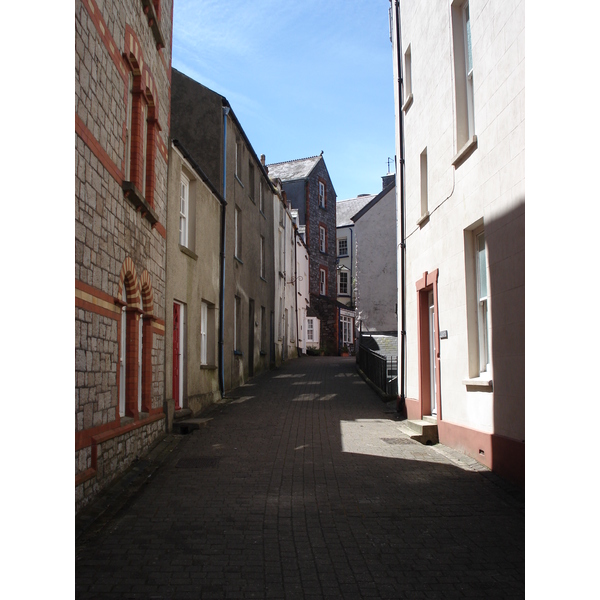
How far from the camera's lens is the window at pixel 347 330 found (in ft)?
144

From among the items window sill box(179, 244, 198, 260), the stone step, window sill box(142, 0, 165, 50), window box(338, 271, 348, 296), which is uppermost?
window sill box(142, 0, 165, 50)

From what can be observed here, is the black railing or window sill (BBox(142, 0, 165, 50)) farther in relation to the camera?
the black railing

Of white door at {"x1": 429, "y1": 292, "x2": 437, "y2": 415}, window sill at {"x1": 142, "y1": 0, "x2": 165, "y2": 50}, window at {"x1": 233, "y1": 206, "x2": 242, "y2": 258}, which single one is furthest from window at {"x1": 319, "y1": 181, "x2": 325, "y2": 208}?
window sill at {"x1": 142, "y1": 0, "x2": 165, "y2": 50}

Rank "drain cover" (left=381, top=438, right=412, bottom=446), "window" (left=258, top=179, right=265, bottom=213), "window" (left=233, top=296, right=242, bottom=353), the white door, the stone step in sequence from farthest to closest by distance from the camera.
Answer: "window" (left=258, top=179, right=265, bottom=213) → "window" (left=233, top=296, right=242, bottom=353) → the white door → the stone step → "drain cover" (left=381, top=438, right=412, bottom=446)

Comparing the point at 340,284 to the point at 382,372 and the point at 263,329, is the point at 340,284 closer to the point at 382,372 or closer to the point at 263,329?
the point at 263,329

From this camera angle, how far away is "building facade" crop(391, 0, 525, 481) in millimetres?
7367

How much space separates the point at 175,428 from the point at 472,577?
7723 mm

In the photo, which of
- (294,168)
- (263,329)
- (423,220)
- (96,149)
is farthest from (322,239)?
(96,149)

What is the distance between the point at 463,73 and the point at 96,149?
575 cm

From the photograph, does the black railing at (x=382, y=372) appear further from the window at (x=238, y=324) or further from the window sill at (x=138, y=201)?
the window sill at (x=138, y=201)

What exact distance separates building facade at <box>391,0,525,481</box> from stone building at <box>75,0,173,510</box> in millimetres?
4696

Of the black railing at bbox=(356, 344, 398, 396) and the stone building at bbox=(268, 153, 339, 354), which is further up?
the stone building at bbox=(268, 153, 339, 354)

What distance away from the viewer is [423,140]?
39.7 feet

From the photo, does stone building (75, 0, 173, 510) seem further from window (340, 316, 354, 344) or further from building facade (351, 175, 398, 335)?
window (340, 316, 354, 344)
